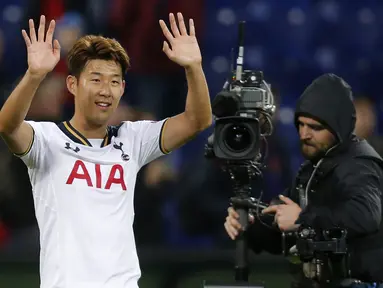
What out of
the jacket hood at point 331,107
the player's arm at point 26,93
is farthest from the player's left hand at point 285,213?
the player's arm at point 26,93

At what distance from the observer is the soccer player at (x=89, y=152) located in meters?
2.27

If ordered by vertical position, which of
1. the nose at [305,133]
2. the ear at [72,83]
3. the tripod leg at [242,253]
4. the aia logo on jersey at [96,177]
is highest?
the ear at [72,83]

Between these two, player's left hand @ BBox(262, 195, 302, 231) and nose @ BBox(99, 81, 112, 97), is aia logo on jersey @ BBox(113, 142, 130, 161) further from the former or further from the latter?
player's left hand @ BBox(262, 195, 302, 231)

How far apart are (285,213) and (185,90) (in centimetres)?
206

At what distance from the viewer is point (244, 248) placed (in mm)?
3186

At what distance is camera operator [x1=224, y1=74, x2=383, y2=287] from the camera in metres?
3.06

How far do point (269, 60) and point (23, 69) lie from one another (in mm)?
1554

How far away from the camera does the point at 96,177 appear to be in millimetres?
2338

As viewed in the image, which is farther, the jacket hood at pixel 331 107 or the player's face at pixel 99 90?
the jacket hood at pixel 331 107

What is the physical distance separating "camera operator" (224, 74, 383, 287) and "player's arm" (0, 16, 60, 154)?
3.87ft

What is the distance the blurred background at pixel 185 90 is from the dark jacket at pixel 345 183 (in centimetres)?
141

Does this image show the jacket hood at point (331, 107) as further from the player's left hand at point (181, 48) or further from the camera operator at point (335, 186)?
the player's left hand at point (181, 48)

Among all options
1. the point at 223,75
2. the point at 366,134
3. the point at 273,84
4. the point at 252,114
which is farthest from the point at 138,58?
the point at 252,114

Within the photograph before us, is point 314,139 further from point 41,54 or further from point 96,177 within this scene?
point 41,54
